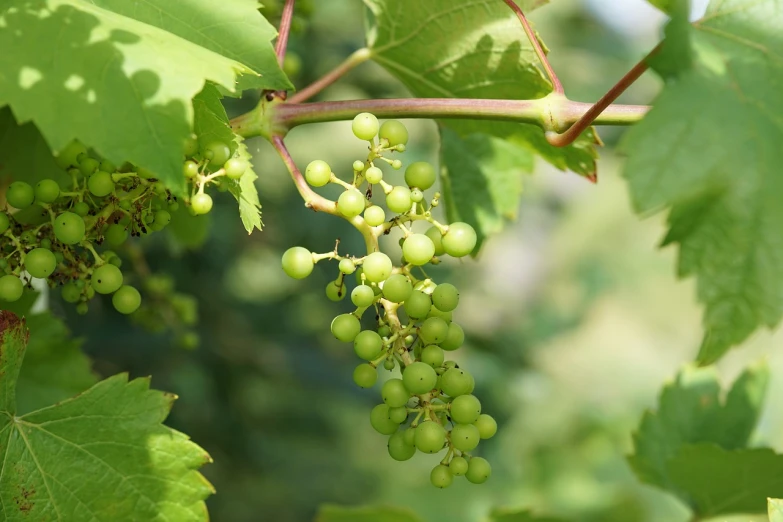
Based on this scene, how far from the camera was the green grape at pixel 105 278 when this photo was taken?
3.96 ft

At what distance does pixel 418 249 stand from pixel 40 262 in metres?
0.52

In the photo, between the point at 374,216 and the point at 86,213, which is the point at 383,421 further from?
the point at 86,213

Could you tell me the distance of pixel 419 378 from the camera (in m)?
1.12

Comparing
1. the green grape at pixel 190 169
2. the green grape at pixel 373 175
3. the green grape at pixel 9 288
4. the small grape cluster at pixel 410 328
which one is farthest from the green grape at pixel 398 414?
the green grape at pixel 9 288

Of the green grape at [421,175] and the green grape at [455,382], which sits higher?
the green grape at [421,175]

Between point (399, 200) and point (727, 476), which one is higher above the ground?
point (727, 476)

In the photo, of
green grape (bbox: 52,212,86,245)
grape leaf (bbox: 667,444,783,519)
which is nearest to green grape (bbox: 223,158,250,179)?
green grape (bbox: 52,212,86,245)

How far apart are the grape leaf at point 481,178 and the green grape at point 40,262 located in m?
0.88

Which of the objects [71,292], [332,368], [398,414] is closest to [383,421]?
[398,414]

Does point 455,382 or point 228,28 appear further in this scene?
point 228,28

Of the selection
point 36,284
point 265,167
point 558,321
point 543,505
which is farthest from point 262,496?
point 36,284

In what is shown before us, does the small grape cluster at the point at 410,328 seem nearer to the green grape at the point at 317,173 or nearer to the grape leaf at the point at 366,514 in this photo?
the green grape at the point at 317,173

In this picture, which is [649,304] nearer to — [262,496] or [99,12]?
[262,496]

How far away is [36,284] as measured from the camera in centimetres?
167
